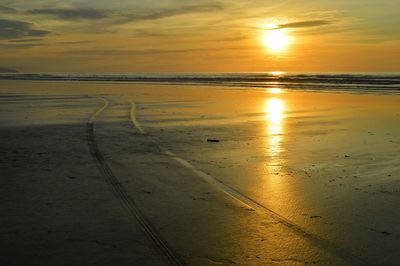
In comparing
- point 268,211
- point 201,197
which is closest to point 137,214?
point 201,197

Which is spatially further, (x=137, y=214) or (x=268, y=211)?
(x=268, y=211)

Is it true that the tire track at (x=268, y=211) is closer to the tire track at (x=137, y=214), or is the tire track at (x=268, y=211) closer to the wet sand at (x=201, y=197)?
the wet sand at (x=201, y=197)

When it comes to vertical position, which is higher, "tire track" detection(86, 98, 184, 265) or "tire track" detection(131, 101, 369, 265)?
"tire track" detection(131, 101, 369, 265)

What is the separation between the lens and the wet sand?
482cm

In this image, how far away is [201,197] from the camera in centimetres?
694

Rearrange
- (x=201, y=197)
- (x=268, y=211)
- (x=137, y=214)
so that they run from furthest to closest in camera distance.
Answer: (x=201, y=197)
(x=268, y=211)
(x=137, y=214)

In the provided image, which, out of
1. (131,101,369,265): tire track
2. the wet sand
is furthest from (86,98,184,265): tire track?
(131,101,369,265): tire track

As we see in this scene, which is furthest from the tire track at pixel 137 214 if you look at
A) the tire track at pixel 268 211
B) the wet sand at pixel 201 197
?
the tire track at pixel 268 211

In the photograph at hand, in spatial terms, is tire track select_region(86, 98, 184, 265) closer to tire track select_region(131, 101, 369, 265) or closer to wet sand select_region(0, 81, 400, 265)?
wet sand select_region(0, 81, 400, 265)

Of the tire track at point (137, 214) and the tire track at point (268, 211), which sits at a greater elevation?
the tire track at point (268, 211)

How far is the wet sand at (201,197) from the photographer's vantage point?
4824 millimetres

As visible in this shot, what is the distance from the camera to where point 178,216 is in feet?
19.7

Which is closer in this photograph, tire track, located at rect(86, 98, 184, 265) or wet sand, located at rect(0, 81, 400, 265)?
tire track, located at rect(86, 98, 184, 265)

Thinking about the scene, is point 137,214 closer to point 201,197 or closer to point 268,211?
point 201,197
